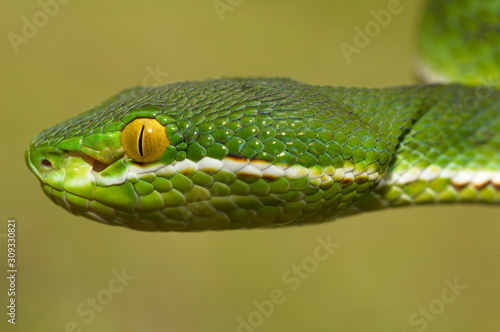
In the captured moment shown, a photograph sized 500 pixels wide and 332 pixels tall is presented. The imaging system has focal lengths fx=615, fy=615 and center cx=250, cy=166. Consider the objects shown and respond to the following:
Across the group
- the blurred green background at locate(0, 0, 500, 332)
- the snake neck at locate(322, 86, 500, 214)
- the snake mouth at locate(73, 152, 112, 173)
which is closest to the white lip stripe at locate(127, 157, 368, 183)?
the snake mouth at locate(73, 152, 112, 173)

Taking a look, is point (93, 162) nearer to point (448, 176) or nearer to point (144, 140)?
point (144, 140)

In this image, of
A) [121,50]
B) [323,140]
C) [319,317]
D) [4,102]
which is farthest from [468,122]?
[121,50]

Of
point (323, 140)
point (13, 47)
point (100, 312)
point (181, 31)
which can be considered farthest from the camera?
point (181, 31)

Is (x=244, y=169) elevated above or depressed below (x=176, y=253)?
above

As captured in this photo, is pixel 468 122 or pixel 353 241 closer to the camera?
pixel 468 122

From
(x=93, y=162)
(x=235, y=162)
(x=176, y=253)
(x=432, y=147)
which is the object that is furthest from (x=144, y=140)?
(x=176, y=253)

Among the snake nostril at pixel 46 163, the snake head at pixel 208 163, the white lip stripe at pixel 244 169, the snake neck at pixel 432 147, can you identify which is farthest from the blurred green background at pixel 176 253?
the snake nostril at pixel 46 163

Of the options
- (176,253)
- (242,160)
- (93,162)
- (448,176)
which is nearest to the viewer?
(242,160)

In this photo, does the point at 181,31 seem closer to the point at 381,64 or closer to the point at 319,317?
the point at 381,64

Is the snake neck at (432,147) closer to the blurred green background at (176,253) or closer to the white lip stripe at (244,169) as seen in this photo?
the white lip stripe at (244,169)
